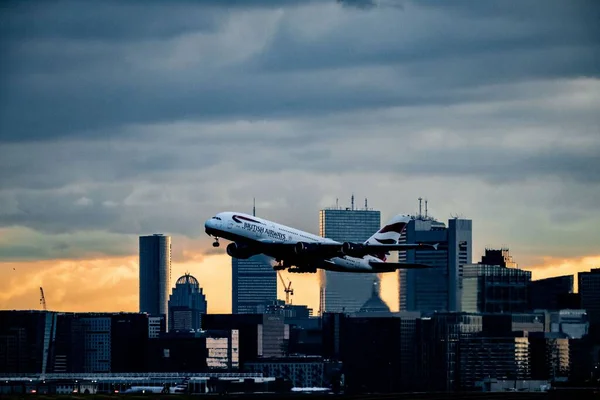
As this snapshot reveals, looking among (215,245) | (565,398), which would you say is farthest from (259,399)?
(565,398)

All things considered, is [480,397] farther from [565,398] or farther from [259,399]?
[259,399]

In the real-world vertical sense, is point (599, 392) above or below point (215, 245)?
below

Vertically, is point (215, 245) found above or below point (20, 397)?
above

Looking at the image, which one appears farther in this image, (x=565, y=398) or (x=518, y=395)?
(x=518, y=395)

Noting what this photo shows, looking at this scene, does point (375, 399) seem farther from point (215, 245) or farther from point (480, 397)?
point (215, 245)

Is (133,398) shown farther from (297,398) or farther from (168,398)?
(297,398)

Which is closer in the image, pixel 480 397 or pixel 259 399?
pixel 480 397

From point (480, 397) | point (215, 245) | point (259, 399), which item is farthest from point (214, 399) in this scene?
point (480, 397)
